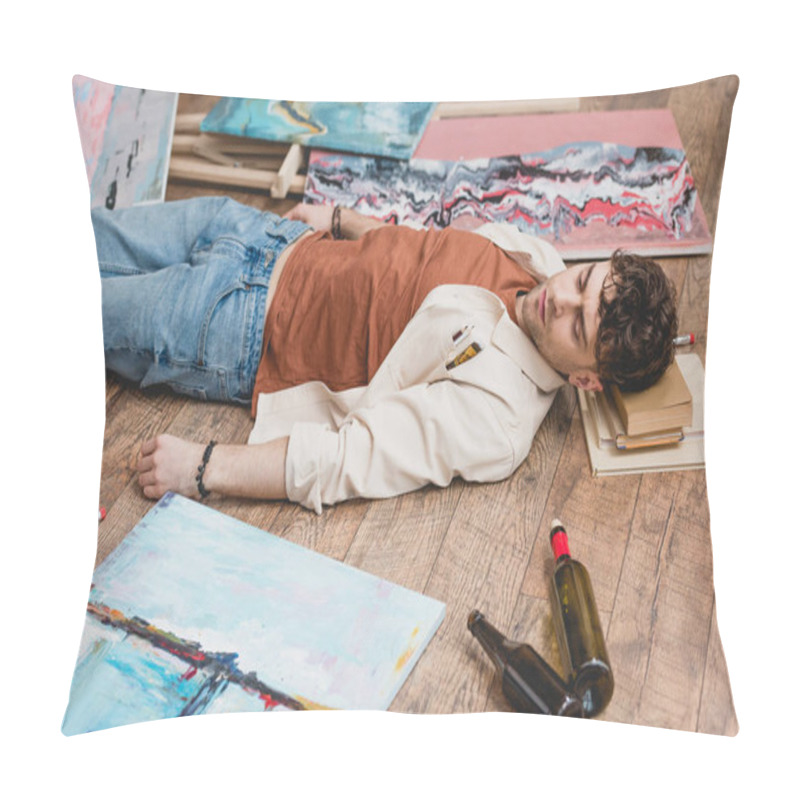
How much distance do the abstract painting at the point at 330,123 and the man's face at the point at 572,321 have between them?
32 cm

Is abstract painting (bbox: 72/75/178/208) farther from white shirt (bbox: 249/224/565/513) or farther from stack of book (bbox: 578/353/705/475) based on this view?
stack of book (bbox: 578/353/705/475)

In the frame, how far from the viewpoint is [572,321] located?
126 cm

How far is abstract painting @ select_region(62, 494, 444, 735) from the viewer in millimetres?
1162

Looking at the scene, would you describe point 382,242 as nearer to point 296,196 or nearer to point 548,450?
point 296,196

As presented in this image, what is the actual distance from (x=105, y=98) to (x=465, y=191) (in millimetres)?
519

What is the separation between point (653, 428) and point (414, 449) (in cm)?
31

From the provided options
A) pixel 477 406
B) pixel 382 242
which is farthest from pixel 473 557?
pixel 382 242

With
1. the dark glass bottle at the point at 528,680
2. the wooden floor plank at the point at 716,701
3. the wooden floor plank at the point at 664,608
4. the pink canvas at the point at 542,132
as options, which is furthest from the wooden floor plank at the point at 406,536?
the pink canvas at the point at 542,132

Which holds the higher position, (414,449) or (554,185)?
(554,185)

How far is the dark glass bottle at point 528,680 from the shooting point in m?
1.14

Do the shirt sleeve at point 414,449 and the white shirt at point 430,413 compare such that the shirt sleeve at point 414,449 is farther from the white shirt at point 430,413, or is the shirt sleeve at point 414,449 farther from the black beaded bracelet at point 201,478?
the black beaded bracelet at point 201,478

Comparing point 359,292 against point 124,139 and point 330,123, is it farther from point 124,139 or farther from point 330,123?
point 124,139

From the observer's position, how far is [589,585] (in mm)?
1190

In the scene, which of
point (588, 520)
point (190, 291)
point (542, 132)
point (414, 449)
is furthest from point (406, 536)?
point (542, 132)
